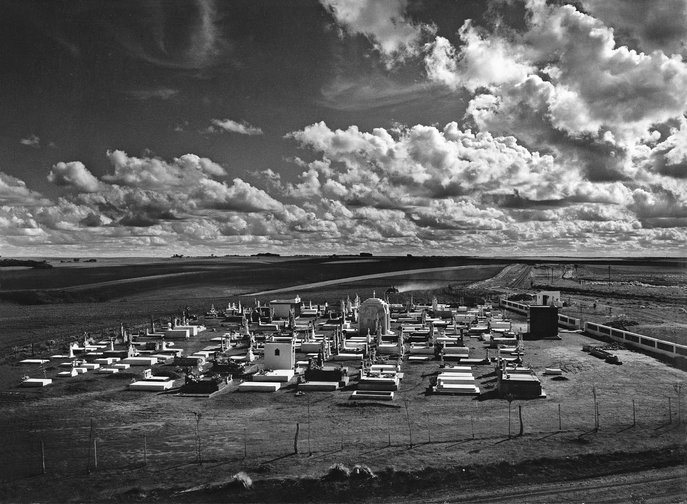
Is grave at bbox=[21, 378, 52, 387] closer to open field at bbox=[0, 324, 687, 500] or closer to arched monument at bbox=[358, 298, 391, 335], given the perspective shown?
open field at bbox=[0, 324, 687, 500]

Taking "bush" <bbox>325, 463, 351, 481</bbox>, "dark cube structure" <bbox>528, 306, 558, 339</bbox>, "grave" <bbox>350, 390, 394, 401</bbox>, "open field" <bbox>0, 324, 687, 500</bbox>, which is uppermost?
"dark cube structure" <bbox>528, 306, 558, 339</bbox>

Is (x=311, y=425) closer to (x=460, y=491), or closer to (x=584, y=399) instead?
(x=460, y=491)

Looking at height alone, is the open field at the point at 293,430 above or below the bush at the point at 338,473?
below

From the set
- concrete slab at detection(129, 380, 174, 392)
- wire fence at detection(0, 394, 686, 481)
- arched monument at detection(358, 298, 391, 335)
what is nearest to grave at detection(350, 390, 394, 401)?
wire fence at detection(0, 394, 686, 481)

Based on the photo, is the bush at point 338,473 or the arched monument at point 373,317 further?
the arched monument at point 373,317

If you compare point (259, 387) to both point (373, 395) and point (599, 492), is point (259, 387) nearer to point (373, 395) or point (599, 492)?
point (373, 395)

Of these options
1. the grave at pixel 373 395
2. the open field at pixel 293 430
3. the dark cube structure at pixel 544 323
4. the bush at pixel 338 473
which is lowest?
the open field at pixel 293 430

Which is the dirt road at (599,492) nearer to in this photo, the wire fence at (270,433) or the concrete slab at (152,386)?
the wire fence at (270,433)

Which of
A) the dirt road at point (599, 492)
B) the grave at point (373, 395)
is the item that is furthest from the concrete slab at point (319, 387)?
the dirt road at point (599, 492)

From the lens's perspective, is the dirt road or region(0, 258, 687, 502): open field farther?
region(0, 258, 687, 502): open field

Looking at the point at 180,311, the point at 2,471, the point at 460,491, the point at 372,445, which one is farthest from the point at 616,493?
the point at 180,311

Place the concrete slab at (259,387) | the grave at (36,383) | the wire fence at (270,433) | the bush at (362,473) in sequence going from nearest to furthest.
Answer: the bush at (362,473) < the wire fence at (270,433) < the concrete slab at (259,387) < the grave at (36,383)
